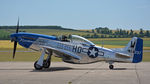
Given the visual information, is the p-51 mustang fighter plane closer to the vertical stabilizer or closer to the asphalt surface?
the vertical stabilizer

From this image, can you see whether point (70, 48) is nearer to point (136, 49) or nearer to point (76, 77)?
point (136, 49)

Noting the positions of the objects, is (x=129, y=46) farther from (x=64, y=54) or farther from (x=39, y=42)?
(x=39, y=42)

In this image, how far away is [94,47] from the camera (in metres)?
18.0

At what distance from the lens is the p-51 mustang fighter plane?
688 inches

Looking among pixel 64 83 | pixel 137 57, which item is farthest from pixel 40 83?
pixel 137 57

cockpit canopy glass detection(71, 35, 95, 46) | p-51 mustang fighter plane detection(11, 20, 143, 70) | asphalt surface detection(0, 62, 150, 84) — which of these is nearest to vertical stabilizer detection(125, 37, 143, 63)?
p-51 mustang fighter plane detection(11, 20, 143, 70)

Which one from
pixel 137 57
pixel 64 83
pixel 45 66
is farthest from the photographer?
pixel 45 66

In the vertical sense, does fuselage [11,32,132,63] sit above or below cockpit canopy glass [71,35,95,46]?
below

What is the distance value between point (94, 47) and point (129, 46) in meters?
2.32

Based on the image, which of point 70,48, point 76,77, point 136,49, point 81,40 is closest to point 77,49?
point 70,48

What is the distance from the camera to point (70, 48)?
723 inches

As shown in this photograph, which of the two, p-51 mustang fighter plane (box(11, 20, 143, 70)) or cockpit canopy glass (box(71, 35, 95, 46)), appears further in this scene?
cockpit canopy glass (box(71, 35, 95, 46))

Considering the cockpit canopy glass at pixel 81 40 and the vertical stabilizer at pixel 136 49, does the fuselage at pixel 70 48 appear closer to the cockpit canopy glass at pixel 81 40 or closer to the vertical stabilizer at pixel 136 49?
the cockpit canopy glass at pixel 81 40

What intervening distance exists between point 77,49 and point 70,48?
1.61 feet
